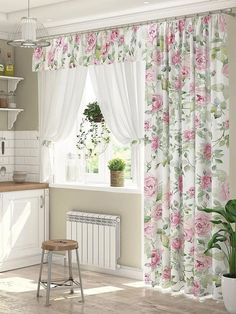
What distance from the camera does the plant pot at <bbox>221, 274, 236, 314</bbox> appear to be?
495 cm

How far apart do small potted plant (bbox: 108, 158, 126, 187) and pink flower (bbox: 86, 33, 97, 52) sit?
4.01ft

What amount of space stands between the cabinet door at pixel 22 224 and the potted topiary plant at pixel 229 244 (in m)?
2.34

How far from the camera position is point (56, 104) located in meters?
6.85

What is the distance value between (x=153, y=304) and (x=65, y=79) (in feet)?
9.15

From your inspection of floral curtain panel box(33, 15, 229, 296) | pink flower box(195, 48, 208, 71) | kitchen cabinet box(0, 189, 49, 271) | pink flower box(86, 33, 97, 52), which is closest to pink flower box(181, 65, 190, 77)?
floral curtain panel box(33, 15, 229, 296)

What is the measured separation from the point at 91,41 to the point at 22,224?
2.16 metres

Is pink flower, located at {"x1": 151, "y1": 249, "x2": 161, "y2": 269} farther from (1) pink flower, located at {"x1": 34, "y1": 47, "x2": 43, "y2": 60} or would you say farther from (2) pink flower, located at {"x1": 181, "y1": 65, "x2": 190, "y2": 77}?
(1) pink flower, located at {"x1": 34, "y1": 47, "x2": 43, "y2": 60}

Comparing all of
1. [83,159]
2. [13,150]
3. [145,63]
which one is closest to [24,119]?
[13,150]

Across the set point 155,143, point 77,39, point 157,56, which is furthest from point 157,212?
point 77,39

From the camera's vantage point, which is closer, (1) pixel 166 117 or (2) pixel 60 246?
(2) pixel 60 246

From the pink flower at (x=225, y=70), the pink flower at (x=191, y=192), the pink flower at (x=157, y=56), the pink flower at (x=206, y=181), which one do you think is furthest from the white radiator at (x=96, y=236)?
the pink flower at (x=225, y=70)

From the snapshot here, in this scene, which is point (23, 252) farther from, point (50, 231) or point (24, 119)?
point (24, 119)

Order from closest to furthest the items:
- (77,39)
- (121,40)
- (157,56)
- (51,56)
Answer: (157,56)
(121,40)
(77,39)
(51,56)

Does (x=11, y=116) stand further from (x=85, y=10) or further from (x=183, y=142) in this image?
(x=183, y=142)
